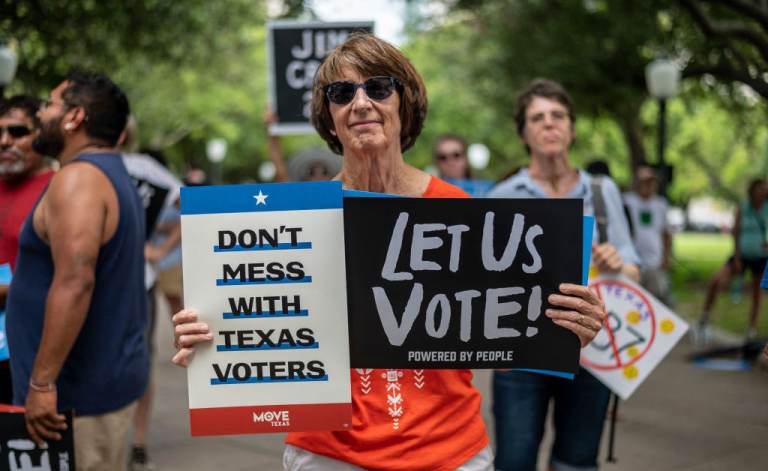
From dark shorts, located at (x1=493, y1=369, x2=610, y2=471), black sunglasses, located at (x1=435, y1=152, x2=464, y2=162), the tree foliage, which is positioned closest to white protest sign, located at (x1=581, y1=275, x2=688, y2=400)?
dark shorts, located at (x1=493, y1=369, x2=610, y2=471)

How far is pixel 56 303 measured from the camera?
125 inches

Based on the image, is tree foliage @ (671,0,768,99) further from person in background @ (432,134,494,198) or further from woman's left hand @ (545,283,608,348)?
woman's left hand @ (545,283,608,348)

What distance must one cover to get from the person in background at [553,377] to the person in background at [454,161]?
10.3ft

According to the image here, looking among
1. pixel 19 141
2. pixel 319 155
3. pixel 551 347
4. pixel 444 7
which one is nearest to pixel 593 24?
pixel 444 7

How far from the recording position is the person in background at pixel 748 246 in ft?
36.8

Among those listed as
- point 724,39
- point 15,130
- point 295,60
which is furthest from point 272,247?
point 724,39

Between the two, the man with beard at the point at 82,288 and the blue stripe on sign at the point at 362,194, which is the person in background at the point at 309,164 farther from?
the blue stripe on sign at the point at 362,194

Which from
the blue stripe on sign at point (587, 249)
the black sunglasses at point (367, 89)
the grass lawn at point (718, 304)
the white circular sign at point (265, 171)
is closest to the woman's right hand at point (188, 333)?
A: the black sunglasses at point (367, 89)

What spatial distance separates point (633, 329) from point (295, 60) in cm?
358

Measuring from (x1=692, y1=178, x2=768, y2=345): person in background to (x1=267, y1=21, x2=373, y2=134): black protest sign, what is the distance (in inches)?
250

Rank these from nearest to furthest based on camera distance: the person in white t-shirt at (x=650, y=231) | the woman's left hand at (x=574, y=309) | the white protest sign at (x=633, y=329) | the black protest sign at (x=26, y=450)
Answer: the woman's left hand at (x=574, y=309) < the black protest sign at (x=26, y=450) < the white protest sign at (x=633, y=329) < the person in white t-shirt at (x=650, y=231)

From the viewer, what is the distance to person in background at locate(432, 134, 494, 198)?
7.45 meters

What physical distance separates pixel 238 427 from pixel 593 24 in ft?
56.7

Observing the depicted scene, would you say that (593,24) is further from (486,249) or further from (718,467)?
(486,249)
